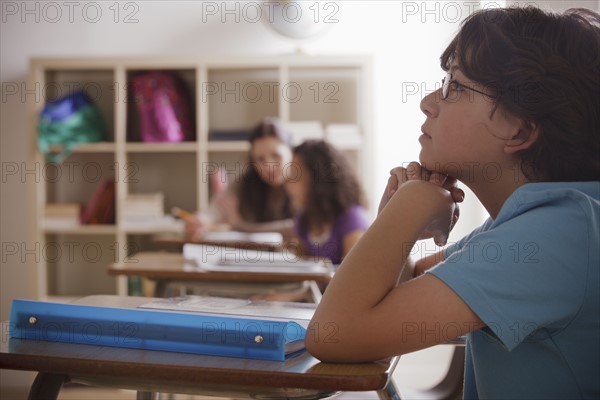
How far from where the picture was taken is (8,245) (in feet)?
15.2

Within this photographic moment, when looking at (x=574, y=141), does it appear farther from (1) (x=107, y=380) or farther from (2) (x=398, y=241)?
(1) (x=107, y=380)

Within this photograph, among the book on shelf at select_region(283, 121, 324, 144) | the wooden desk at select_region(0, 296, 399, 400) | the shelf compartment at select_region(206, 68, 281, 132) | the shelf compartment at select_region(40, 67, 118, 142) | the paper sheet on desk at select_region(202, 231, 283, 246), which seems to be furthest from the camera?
the shelf compartment at select_region(206, 68, 281, 132)

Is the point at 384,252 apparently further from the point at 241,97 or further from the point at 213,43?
the point at 213,43

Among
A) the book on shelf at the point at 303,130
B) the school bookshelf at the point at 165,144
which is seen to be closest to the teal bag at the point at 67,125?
the school bookshelf at the point at 165,144

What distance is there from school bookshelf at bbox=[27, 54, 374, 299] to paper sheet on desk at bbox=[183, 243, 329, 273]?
5.84 feet

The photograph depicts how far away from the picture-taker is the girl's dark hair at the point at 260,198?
13.4ft

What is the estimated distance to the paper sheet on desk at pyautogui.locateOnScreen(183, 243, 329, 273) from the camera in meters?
2.28

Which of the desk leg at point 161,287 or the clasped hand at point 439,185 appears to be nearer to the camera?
the clasped hand at point 439,185

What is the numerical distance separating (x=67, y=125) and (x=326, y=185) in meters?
1.77

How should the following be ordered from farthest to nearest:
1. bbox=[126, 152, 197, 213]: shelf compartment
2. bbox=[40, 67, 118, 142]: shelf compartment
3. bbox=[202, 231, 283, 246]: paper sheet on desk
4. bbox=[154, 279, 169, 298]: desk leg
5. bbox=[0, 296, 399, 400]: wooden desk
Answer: bbox=[126, 152, 197, 213]: shelf compartment, bbox=[40, 67, 118, 142]: shelf compartment, bbox=[202, 231, 283, 246]: paper sheet on desk, bbox=[154, 279, 169, 298]: desk leg, bbox=[0, 296, 399, 400]: wooden desk

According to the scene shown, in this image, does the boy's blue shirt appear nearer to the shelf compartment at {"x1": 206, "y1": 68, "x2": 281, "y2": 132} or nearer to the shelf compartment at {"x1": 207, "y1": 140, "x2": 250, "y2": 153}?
the shelf compartment at {"x1": 207, "y1": 140, "x2": 250, "y2": 153}

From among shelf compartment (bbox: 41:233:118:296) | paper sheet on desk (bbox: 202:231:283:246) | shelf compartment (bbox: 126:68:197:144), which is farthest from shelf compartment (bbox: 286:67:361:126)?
paper sheet on desk (bbox: 202:231:283:246)

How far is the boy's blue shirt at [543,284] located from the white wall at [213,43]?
3.69 metres

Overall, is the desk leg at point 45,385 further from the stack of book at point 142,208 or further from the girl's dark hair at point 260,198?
the stack of book at point 142,208
